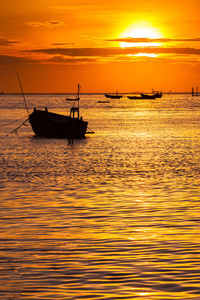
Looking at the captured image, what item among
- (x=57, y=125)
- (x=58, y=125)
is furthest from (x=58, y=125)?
(x=57, y=125)

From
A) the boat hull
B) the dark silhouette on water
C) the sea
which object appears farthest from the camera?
the boat hull

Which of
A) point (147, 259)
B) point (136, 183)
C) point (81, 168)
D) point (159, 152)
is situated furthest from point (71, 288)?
point (159, 152)

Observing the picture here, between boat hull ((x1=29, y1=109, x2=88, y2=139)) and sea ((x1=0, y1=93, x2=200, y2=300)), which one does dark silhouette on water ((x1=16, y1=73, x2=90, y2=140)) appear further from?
sea ((x1=0, y1=93, x2=200, y2=300))

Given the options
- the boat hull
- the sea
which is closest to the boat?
the boat hull

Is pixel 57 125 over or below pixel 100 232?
over

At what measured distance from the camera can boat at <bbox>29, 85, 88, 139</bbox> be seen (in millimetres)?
49816

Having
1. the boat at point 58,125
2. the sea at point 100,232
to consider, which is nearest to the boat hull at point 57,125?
the boat at point 58,125

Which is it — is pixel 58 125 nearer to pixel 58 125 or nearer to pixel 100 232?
pixel 58 125

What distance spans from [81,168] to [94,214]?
1333cm

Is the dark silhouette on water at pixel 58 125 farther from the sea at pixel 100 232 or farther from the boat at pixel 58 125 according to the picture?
the sea at pixel 100 232

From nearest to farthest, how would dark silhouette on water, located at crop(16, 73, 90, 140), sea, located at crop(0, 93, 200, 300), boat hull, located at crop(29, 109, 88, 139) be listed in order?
sea, located at crop(0, 93, 200, 300) < dark silhouette on water, located at crop(16, 73, 90, 140) < boat hull, located at crop(29, 109, 88, 139)

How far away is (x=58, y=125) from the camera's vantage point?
51156mm

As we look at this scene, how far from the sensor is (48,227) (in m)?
14.6

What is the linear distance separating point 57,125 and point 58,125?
120 millimetres
